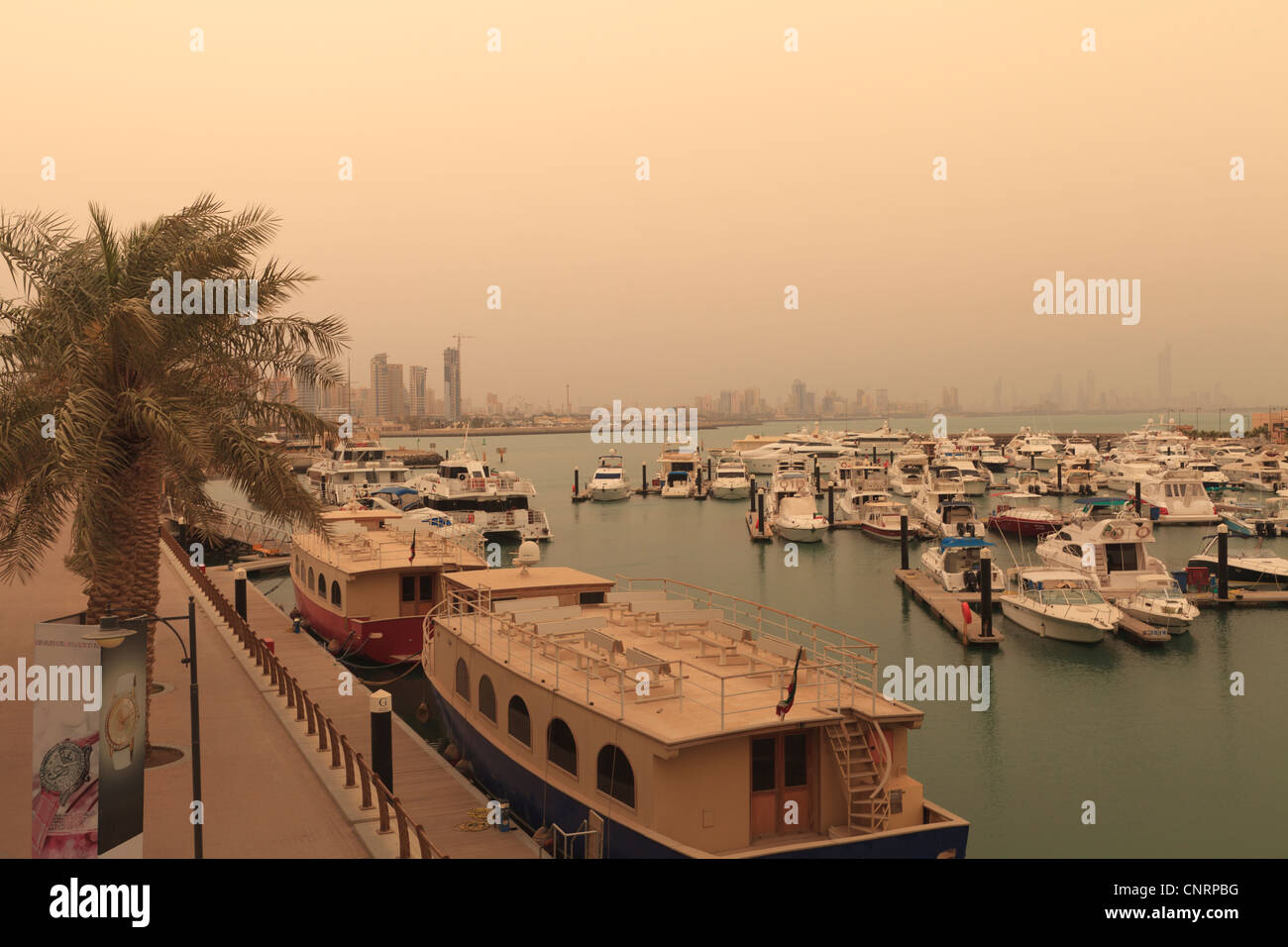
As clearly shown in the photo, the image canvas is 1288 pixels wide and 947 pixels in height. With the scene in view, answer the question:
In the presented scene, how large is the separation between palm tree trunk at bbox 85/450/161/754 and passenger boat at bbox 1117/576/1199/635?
32.1 metres

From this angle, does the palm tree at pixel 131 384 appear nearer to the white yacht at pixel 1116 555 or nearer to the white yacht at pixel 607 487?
the white yacht at pixel 1116 555

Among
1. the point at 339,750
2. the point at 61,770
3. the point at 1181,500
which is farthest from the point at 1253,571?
the point at 61,770

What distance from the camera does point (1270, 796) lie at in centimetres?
2150

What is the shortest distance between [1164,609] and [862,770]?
86.6 feet

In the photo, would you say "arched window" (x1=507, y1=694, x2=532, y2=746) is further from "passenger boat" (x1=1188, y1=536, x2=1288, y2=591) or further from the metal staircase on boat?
"passenger boat" (x1=1188, y1=536, x2=1288, y2=591)

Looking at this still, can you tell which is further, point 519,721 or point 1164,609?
point 1164,609

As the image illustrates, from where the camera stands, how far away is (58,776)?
10.1 meters

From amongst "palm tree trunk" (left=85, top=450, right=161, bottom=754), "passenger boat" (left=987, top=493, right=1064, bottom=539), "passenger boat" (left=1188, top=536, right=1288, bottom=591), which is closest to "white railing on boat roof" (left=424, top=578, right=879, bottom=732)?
"palm tree trunk" (left=85, top=450, right=161, bottom=754)

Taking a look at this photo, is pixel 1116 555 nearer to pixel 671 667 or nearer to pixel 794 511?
pixel 794 511

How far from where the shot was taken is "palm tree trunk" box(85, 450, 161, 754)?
52.7 feet

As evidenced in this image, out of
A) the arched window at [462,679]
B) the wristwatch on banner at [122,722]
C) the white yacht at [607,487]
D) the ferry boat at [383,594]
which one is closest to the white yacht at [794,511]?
the white yacht at [607,487]

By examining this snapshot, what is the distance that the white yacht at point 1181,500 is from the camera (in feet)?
225
